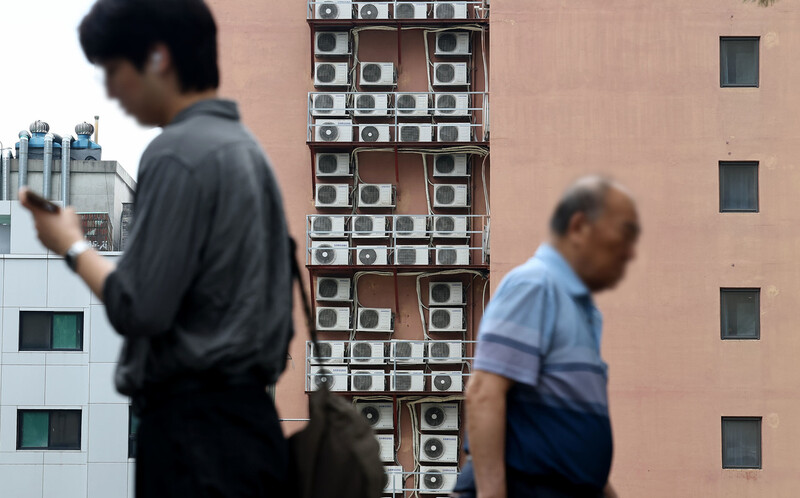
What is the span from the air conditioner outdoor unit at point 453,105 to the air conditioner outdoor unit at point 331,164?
2341 mm

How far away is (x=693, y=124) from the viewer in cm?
2958

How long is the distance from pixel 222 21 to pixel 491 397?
93.8 ft

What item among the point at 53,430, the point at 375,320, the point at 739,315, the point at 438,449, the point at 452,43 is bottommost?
the point at 53,430

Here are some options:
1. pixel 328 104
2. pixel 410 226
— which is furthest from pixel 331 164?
pixel 410 226

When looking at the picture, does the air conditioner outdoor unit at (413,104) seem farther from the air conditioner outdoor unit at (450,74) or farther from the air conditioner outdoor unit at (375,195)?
the air conditioner outdoor unit at (375,195)

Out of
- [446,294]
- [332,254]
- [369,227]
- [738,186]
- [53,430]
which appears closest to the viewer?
[738,186]

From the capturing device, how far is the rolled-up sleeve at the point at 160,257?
2.49m

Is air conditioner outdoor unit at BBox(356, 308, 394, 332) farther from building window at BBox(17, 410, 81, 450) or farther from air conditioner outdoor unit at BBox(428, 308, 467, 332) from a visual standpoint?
building window at BBox(17, 410, 81, 450)

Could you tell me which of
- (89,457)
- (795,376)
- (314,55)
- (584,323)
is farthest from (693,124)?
(584,323)

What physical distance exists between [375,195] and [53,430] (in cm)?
1213

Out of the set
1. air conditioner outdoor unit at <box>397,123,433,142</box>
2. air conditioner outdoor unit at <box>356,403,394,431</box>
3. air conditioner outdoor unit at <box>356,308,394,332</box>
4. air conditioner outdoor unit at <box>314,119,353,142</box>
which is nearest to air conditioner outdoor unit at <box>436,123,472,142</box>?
air conditioner outdoor unit at <box>397,123,433,142</box>

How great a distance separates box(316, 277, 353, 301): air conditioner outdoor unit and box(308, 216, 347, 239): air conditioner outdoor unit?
102 centimetres

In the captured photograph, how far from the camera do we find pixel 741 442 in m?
28.8

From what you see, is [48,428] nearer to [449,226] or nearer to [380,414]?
[380,414]
